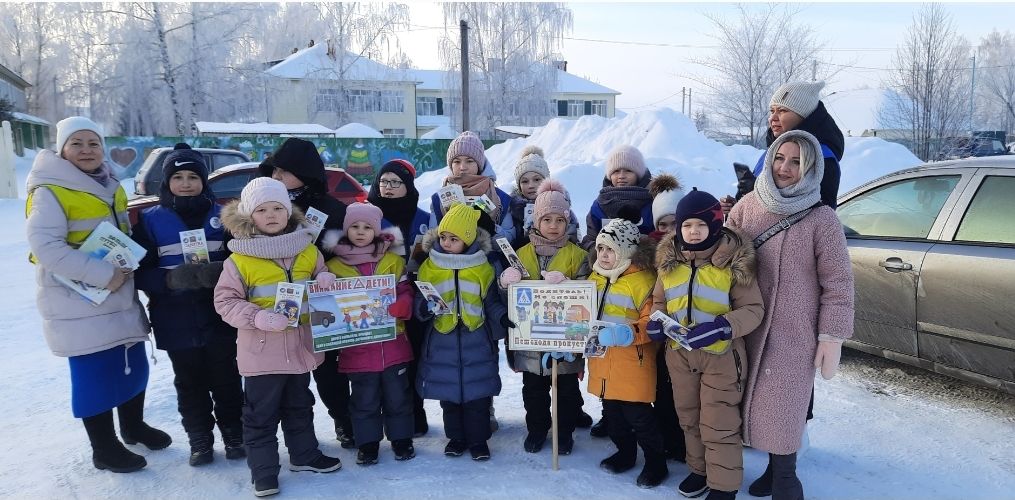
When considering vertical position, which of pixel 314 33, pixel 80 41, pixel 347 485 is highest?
pixel 314 33

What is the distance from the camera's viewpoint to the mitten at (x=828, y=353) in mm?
2827

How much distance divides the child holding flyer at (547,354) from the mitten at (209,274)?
1.58 m

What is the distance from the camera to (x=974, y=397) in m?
4.38

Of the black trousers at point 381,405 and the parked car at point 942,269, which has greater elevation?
the parked car at point 942,269

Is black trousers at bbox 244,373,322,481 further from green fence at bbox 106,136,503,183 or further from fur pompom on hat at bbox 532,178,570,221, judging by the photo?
green fence at bbox 106,136,503,183

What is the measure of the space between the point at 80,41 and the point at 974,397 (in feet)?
123

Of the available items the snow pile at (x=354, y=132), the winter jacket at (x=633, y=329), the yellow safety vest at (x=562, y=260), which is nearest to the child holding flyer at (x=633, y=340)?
the winter jacket at (x=633, y=329)

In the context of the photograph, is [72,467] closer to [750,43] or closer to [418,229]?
[418,229]

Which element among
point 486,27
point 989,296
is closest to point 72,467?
point 989,296

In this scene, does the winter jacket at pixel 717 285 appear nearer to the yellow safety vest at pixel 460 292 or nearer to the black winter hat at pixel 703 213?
the black winter hat at pixel 703 213

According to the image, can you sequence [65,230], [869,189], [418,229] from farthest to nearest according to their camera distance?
[869,189], [418,229], [65,230]

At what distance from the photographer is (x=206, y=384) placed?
3.63m

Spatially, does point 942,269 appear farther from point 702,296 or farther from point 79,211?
point 79,211

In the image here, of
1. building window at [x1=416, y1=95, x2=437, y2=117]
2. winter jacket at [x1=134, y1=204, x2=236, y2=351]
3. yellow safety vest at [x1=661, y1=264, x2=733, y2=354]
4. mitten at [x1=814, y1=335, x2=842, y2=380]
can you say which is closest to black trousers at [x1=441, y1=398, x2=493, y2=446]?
yellow safety vest at [x1=661, y1=264, x2=733, y2=354]
